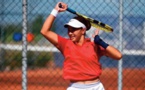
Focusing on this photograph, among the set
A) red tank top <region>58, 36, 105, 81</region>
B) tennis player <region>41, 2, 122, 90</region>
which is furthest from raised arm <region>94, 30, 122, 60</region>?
red tank top <region>58, 36, 105, 81</region>

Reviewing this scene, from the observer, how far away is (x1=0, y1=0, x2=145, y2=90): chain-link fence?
8238 mm

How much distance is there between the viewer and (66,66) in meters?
5.94

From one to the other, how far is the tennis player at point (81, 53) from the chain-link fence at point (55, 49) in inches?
57.9

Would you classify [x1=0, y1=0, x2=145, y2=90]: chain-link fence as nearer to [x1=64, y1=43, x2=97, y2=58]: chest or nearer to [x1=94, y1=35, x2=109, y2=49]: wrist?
[x1=64, y1=43, x2=97, y2=58]: chest

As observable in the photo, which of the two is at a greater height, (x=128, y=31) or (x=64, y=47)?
(x=64, y=47)

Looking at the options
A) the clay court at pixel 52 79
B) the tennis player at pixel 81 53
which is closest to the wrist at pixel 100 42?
the tennis player at pixel 81 53

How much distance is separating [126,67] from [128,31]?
915mm

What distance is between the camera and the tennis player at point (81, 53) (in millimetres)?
5828

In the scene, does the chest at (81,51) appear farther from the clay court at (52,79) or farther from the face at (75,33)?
the clay court at (52,79)

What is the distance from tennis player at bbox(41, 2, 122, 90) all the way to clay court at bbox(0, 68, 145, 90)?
5793 mm

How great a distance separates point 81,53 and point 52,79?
9062mm

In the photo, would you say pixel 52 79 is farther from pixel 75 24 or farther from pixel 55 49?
pixel 75 24

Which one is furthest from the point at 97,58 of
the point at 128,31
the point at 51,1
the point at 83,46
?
the point at 128,31

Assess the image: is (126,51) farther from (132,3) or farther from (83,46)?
(83,46)
